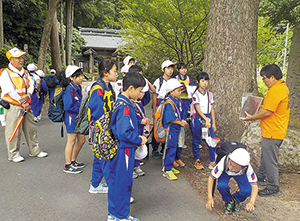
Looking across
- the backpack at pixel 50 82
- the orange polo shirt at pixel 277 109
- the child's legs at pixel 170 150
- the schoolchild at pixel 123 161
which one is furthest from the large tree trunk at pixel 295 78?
the backpack at pixel 50 82

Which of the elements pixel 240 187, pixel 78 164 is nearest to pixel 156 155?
pixel 78 164

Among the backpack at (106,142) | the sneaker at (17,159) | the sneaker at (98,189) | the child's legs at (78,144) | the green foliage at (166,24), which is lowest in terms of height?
the sneaker at (98,189)

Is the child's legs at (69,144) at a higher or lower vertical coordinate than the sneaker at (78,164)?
higher

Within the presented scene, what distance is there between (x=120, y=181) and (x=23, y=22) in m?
17.7

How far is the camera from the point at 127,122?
2535mm

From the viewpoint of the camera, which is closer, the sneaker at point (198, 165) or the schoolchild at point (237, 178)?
the schoolchild at point (237, 178)

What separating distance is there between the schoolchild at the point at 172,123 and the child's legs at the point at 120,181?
141cm

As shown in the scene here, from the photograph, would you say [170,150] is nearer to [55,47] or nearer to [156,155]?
[156,155]

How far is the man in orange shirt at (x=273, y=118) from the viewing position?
340 centimetres

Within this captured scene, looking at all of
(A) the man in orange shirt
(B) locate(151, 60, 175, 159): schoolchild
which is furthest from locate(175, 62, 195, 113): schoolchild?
(A) the man in orange shirt

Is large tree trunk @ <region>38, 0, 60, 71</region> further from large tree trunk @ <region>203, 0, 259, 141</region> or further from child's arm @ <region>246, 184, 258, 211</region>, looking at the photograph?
child's arm @ <region>246, 184, 258, 211</region>

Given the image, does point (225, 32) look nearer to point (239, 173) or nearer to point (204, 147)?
point (204, 147)

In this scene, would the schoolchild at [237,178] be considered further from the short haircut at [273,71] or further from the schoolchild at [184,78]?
the schoolchild at [184,78]

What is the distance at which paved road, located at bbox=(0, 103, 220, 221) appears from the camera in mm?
3002
